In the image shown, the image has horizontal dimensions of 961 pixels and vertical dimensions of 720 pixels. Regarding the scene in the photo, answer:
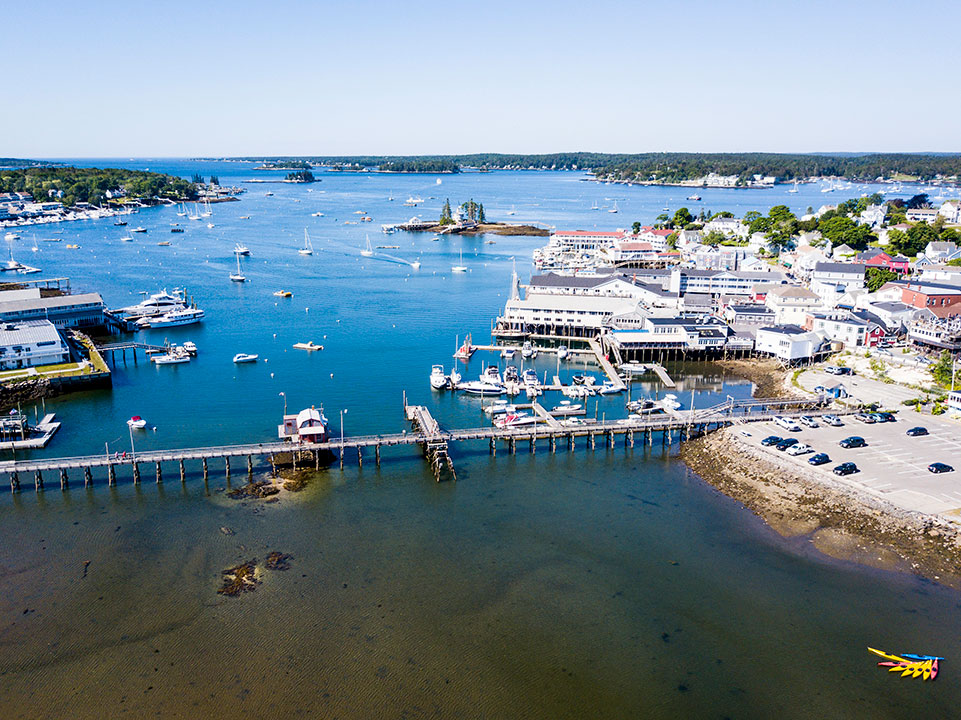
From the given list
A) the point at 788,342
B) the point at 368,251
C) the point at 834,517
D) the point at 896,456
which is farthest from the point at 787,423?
the point at 368,251

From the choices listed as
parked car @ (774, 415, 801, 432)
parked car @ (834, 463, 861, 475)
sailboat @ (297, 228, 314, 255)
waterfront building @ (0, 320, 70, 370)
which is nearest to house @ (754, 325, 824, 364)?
parked car @ (774, 415, 801, 432)

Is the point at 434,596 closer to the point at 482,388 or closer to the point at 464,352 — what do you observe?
the point at 482,388

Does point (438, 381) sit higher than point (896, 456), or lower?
higher

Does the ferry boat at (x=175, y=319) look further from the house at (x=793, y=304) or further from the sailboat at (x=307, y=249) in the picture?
the house at (x=793, y=304)

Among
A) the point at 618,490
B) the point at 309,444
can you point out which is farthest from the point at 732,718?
the point at 309,444

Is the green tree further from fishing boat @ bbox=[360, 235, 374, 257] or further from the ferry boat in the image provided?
fishing boat @ bbox=[360, 235, 374, 257]

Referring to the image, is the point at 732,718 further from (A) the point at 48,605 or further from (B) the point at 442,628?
(A) the point at 48,605
